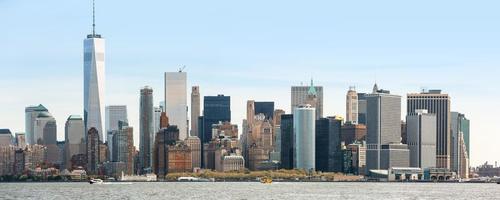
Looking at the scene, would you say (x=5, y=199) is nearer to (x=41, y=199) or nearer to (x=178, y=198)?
(x=41, y=199)

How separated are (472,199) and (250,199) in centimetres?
4301

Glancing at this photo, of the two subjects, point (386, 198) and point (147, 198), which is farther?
point (386, 198)

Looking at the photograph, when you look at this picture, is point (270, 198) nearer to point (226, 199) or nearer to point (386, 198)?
point (226, 199)

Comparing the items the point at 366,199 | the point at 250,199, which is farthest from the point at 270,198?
the point at 366,199

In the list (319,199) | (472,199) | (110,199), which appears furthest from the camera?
(472,199)

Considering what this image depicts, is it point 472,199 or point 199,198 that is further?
point 472,199

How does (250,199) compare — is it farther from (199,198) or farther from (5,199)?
(5,199)

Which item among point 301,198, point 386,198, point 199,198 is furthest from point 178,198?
point 386,198

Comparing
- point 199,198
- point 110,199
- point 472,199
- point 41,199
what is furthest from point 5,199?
point 472,199

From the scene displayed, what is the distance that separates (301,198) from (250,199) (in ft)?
40.6

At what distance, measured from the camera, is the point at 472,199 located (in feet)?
648

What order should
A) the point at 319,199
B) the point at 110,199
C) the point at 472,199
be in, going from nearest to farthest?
the point at 110,199
the point at 319,199
the point at 472,199

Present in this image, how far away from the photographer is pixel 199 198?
183 metres

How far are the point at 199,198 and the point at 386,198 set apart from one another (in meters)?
31.0
